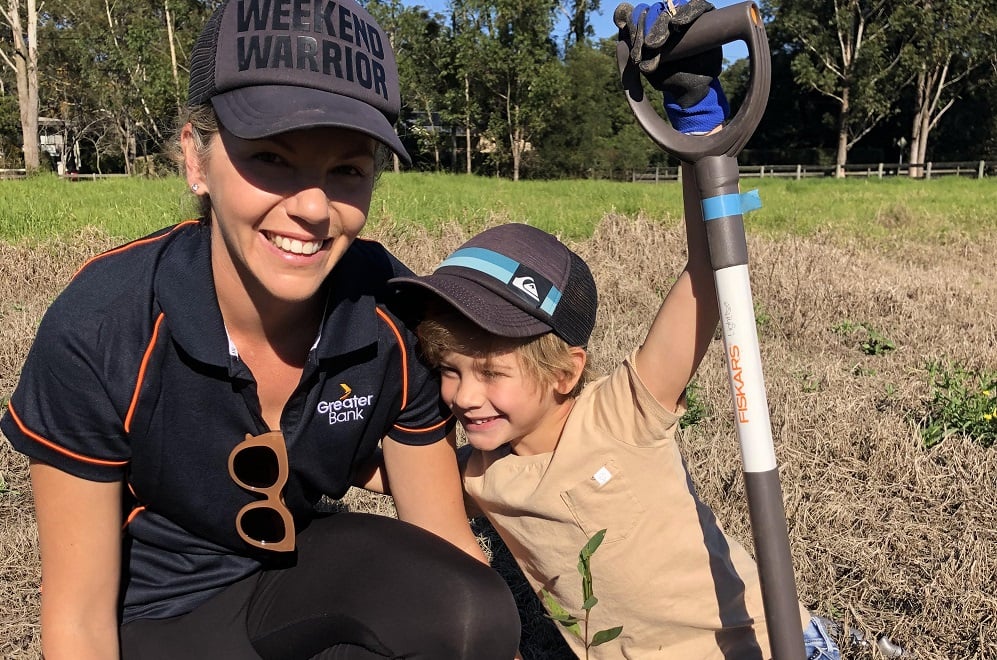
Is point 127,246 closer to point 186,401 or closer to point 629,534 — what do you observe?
point 186,401

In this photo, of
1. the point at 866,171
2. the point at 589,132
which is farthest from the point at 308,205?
the point at 589,132

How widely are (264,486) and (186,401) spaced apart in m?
0.23

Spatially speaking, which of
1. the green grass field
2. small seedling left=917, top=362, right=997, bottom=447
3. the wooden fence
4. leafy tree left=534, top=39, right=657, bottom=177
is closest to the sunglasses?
small seedling left=917, top=362, right=997, bottom=447

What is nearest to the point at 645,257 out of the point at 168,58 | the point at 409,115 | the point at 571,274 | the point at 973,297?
the point at 973,297

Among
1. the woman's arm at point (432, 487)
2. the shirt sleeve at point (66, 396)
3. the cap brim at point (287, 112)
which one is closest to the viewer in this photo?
the cap brim at point (287, 112)

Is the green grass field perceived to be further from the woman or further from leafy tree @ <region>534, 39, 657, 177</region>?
leafy tree @ <region>534, 39, 657, 177</region>

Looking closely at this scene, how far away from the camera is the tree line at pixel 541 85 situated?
3247 centimetres

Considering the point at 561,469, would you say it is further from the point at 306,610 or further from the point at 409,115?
the point at 409,115

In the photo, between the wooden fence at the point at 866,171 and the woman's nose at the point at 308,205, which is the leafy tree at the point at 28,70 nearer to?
the wooden fence at the point at 866,171

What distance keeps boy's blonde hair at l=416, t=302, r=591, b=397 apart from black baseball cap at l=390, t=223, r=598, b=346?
29 mm

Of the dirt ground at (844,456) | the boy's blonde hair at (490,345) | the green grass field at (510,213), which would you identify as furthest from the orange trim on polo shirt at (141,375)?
the green grass field at (510,213)

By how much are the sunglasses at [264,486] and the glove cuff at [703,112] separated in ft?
3.04

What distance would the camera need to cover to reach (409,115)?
134 ft

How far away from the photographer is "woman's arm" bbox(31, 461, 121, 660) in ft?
4.74
